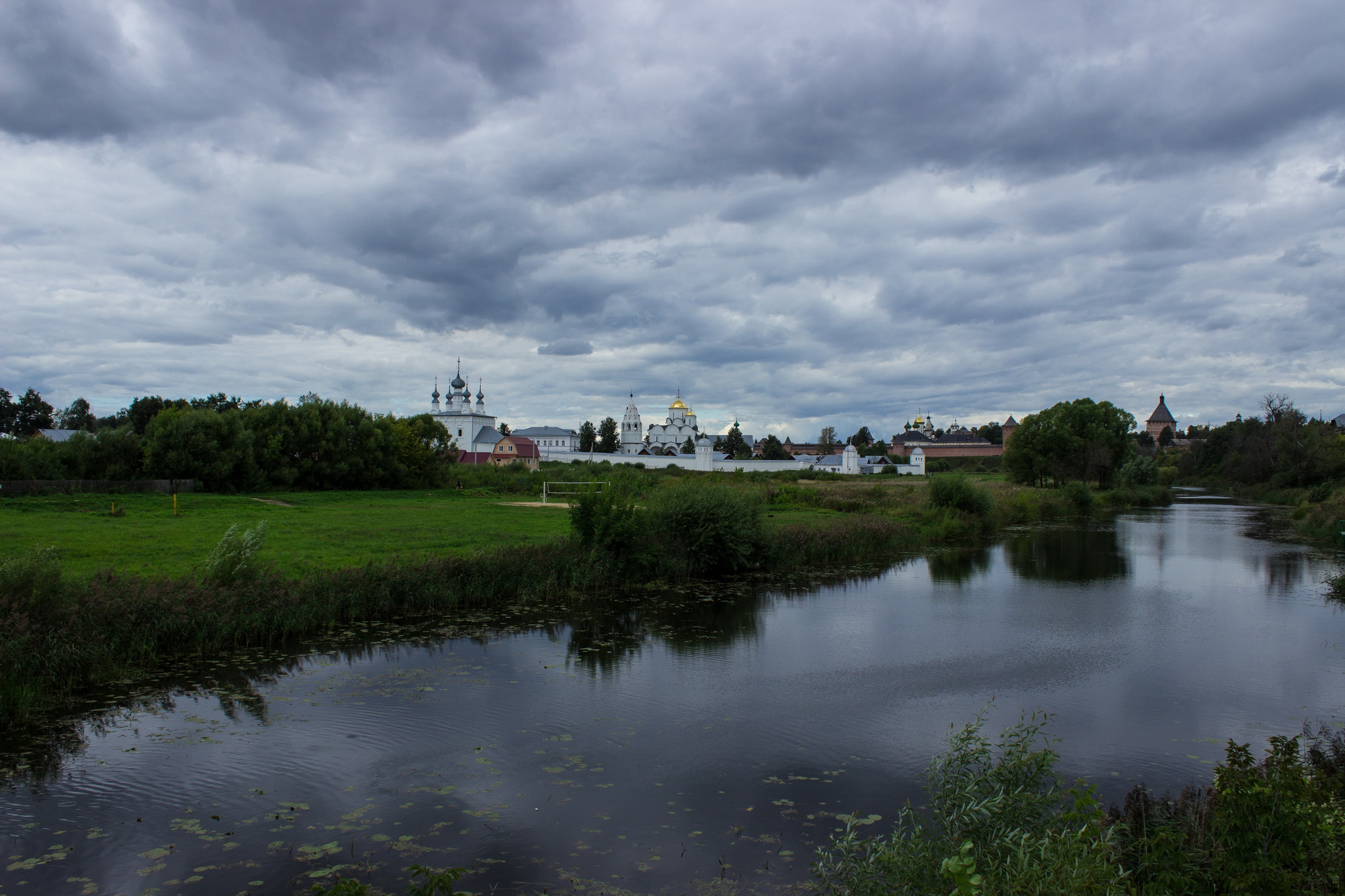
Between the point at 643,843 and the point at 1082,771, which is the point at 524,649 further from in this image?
the point at 1082,771

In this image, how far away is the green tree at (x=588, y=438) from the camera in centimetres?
10644

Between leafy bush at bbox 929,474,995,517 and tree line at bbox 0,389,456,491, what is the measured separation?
25977 mm

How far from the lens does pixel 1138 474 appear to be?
5325 centimetres

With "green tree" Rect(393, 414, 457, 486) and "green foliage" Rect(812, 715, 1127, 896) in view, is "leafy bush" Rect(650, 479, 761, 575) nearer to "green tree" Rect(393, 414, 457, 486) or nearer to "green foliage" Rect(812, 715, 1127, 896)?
"green foliage" Rect(812, 715, 1127, 896)

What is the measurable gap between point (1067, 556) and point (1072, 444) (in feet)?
111

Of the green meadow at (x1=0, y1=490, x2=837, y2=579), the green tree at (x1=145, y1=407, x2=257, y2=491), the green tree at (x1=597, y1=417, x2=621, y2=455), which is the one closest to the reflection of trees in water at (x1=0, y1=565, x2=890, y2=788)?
the green meadow at (x1=0, y1=490, x2=837, y2=579)

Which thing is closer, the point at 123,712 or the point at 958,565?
the point at 123,712

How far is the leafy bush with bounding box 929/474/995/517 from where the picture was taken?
30.3 meters

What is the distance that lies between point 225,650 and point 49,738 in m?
3.28

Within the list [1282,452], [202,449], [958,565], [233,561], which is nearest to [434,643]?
[233,561]

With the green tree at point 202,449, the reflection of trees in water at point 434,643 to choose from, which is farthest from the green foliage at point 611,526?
the green tree at point 202,449

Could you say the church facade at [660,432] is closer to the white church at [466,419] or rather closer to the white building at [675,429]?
the white building at [675,429]

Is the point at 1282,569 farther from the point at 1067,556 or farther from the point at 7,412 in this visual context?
the point at 7,412

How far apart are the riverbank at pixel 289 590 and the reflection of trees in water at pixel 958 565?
4.47 ft
